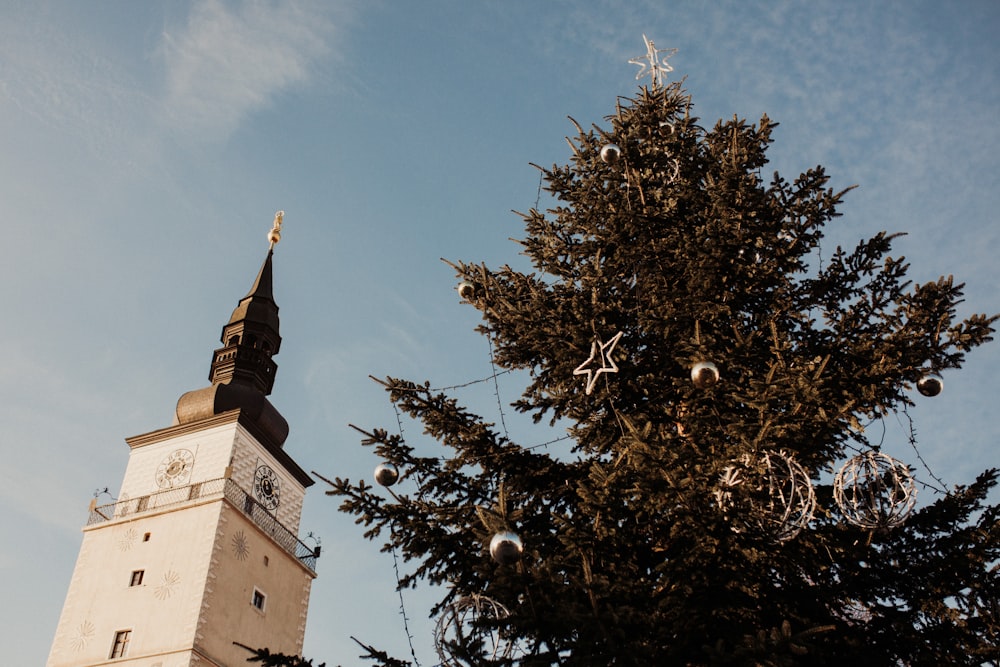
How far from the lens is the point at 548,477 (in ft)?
33.9

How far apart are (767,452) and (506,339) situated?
162 inches

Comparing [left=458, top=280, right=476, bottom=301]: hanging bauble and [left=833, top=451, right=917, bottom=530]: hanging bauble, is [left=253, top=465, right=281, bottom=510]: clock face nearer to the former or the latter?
[left=458, top=280, right=476, bottom=301]: hanging bauble

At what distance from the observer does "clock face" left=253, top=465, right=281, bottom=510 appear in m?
37.0

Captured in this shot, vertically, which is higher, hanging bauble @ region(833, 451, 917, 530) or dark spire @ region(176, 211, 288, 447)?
dark spire @ region(176, 211, 288, 447)

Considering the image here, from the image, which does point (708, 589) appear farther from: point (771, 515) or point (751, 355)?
point (751, 355)

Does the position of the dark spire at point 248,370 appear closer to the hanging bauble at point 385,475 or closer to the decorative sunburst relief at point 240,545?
the decorative sunburst relief at point 240,545

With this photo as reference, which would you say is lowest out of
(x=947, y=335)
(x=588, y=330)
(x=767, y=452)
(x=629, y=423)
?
(x=767, y=452)

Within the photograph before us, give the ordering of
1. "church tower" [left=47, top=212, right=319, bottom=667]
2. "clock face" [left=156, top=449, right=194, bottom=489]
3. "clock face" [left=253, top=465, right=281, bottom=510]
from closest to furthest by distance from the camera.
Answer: "church tower" [left=47, top=212, right=319, bottom=667]
"clock face" [left=156, top=449, right=194, bottom=489]
"clock face" [left=253, top=465, right=281, bottom=510]

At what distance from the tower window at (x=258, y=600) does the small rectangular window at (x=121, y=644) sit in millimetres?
4008

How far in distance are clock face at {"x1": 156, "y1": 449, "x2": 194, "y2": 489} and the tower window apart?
5176 millimetres

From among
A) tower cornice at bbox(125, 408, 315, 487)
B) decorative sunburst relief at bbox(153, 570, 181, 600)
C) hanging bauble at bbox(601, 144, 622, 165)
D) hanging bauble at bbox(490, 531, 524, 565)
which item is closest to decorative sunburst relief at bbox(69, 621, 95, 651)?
decorative sunburst relief at bbox(153, 570, 181, 600)

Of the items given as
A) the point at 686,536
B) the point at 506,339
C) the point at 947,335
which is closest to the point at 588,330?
the point at 506,339

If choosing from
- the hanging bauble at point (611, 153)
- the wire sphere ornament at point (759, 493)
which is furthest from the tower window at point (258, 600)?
the wire sphere ornament at point (759, 493)

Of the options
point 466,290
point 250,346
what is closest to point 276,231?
point 250,346
